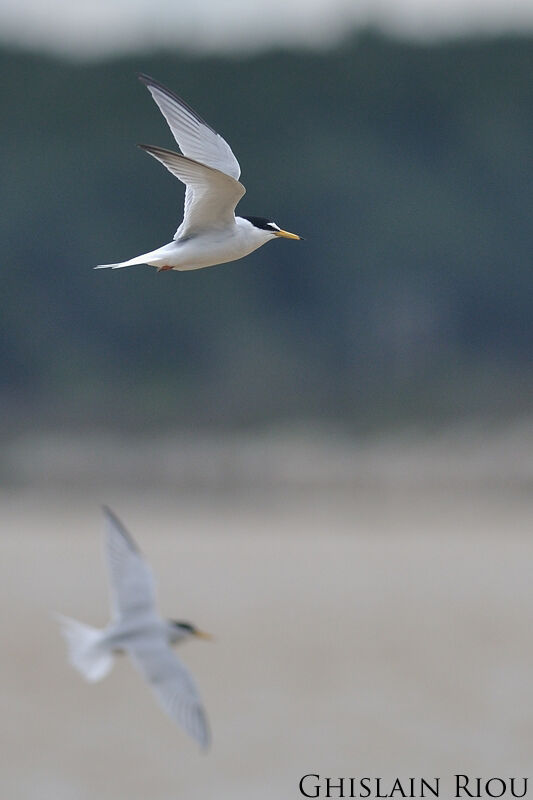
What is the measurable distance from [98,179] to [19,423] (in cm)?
530

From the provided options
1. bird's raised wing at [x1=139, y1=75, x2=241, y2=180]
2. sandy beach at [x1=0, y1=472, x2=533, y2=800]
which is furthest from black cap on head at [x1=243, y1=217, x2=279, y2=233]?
sandy beach at [x1=0, y1=472, x2=533, y2=800]

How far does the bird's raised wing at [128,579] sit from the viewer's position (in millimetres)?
5777

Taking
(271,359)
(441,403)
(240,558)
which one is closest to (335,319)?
(271,359)

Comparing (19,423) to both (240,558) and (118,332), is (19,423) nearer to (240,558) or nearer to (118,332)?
(118,332)

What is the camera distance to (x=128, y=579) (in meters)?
5.79

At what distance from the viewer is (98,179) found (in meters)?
34.5

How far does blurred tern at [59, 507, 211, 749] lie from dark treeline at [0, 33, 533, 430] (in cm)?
2526

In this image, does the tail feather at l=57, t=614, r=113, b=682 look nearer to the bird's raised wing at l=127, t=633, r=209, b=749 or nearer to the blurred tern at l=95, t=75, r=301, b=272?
the bird's raised wing at l=127, t=633, r=209, b=749

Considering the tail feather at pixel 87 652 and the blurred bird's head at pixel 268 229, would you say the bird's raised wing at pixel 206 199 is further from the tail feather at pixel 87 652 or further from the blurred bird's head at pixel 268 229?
the tail feather at pixel 87 652

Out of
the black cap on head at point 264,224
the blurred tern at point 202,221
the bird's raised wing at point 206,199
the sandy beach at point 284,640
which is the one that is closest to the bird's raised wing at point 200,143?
the blurred tern at point 202,221

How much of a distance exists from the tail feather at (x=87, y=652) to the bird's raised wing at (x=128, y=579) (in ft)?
0.37

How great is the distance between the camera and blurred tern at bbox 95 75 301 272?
4926 millimetres

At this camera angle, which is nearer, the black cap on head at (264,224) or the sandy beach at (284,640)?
the black cap on head at (264,224)

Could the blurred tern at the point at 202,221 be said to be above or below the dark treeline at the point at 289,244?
below
